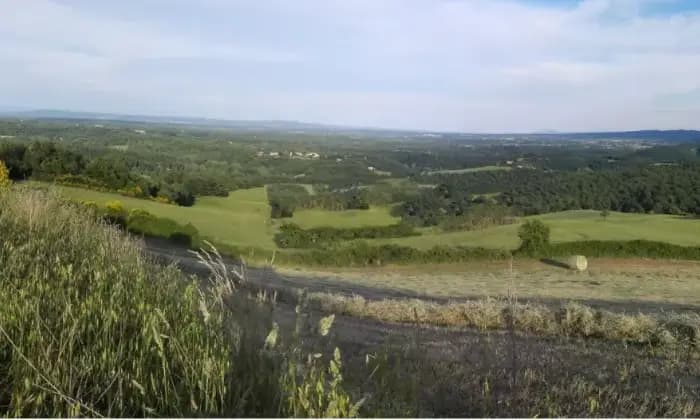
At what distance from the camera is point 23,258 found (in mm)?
4422

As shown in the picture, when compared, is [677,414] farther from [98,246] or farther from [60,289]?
[98,246]

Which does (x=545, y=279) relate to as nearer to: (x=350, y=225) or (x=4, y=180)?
(x=350, y=225)

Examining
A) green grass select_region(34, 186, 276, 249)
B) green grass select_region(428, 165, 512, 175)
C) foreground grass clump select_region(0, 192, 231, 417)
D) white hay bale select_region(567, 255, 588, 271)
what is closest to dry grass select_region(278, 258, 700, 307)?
white hay bale select_region(567, 255, 588, 271)

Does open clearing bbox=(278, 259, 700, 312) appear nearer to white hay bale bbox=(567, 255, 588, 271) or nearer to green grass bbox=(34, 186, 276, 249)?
white hay bale bbox=(567, 255, 588, 271)

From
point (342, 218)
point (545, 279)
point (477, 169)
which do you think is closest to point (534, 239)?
point (545, 279)

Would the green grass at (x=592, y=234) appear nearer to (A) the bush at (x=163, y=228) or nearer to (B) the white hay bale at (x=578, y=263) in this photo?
(B) the white hay bale at (x=578, y=263)

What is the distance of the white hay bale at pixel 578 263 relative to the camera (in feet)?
108

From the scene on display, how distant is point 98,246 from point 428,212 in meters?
57.4

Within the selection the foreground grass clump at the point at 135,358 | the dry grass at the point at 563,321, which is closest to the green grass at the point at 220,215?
the dry grass at the point at 563,321

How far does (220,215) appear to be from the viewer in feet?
150

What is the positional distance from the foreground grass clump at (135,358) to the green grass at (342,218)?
4578cm

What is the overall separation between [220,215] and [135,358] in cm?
4379

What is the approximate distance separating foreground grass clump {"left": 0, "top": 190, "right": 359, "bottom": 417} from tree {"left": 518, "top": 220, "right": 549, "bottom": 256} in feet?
115

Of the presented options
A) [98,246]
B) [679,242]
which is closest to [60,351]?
[98,246]
